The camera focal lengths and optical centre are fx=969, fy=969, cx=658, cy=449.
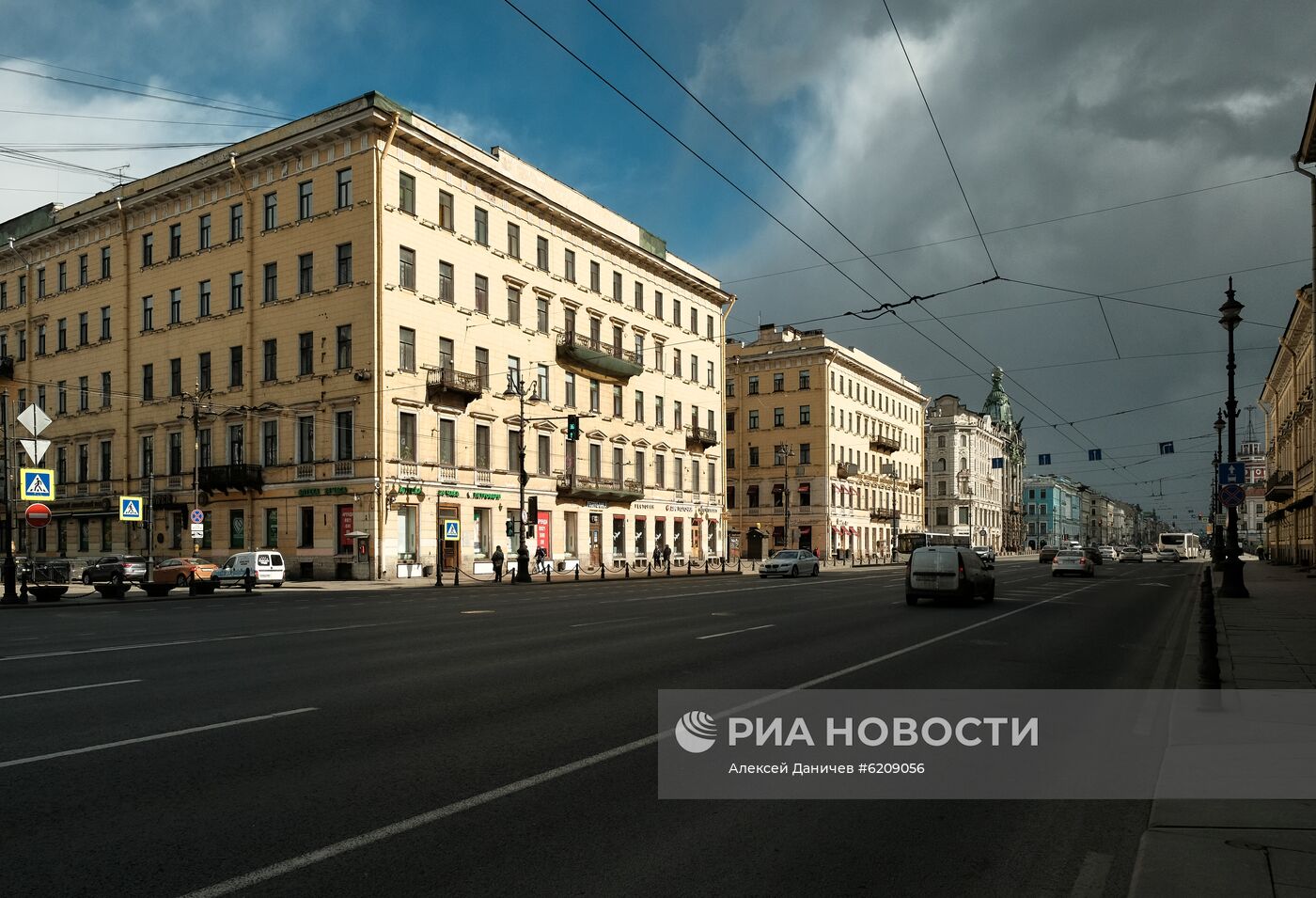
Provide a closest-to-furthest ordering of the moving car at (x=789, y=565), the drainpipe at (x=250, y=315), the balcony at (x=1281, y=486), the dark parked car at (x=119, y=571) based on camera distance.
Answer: the dark parked car at (x=119, y=571)
the drainpipe at (x=250, y=315)
the moving car at (x=789, y=565)
the balcony at (x=1281, y=486)

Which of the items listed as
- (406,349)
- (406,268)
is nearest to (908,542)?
(406,349)

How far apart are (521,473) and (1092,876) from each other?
3667 centimetres

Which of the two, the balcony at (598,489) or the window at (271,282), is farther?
the balcony at (598,489)

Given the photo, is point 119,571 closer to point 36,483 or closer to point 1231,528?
point 36,483

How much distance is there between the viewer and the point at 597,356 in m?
54.3

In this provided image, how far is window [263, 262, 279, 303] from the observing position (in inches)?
1797

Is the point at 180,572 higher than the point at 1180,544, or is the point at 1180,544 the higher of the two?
the point at 180,572

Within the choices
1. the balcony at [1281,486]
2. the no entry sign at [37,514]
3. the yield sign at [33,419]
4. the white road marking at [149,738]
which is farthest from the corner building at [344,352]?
the balcony at [1281,486]

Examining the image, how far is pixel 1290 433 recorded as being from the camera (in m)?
61.2

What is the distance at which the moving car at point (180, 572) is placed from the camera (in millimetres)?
35969

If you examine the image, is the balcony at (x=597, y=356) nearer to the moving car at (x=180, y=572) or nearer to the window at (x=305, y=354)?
the window at (x=305, y=354)

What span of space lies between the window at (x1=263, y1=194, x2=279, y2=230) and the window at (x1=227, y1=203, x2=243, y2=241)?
195cm

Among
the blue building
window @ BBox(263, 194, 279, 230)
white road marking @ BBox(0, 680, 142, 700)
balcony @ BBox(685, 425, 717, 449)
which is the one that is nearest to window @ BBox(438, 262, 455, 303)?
window @ BBox(263, 194, 279, 230)

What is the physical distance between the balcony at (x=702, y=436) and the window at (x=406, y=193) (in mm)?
26945
